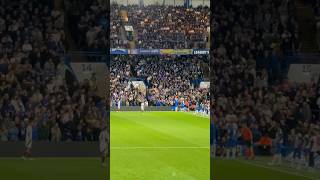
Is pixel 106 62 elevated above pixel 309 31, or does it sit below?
below

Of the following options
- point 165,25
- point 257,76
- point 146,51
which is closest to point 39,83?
point 257,76

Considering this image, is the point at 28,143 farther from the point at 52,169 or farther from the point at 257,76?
the point at 257,76

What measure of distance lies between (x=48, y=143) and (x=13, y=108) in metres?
1.36

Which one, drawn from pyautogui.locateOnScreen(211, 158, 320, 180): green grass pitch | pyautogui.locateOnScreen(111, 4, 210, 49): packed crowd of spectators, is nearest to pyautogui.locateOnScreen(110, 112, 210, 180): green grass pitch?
pyautogui.locateOnScreen(211, 158, 320, 180): green grass pitch

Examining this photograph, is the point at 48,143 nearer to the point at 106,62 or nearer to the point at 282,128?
the point at 106,62

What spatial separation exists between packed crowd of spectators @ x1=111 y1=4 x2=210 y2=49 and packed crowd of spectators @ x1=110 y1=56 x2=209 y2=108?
5.41 feet

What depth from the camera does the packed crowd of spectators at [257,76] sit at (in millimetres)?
12328

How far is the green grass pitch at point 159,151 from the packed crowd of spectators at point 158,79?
1088cm

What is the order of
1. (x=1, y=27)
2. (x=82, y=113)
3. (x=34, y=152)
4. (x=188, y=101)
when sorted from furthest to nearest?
(x=188, y=101), (x=1, y=27), (x=82, y=113), (x=34, y=152)

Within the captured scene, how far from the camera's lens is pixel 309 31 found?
43.3ft

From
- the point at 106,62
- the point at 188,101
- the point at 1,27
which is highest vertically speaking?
the point at 1,27

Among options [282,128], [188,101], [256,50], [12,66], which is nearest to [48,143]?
[12,66]

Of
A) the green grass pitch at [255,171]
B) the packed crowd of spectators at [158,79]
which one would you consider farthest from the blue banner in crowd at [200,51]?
the green grass pitch at [255,171]

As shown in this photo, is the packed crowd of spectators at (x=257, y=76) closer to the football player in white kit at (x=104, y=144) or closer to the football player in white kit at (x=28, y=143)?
the football player in white kit at (x=104, y=144)
